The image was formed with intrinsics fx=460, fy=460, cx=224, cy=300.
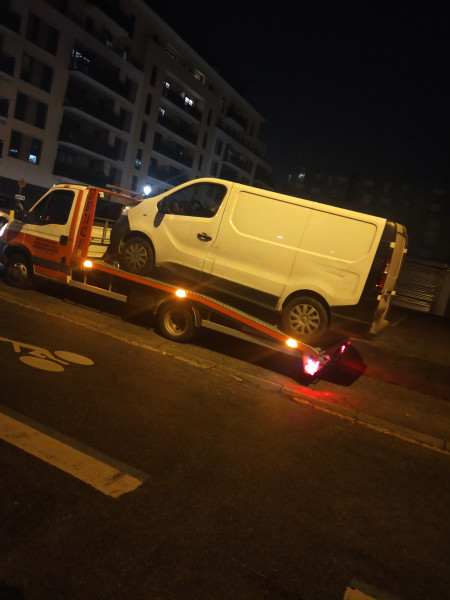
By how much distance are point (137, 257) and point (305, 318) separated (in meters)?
3.21

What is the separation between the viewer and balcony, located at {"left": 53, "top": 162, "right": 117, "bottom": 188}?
3403 cm

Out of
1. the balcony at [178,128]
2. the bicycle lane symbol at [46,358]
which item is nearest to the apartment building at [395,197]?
the balcony at [178,128]

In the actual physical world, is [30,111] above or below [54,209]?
above

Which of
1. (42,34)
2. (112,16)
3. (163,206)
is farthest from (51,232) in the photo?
(112,16)

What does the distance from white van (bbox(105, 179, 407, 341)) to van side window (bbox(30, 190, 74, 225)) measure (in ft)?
5.65

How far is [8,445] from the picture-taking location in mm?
3791

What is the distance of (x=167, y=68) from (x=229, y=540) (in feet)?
151

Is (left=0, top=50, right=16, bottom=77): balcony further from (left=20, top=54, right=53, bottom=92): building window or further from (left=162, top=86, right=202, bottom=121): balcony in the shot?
(left=162, top=86, right=202, bottom=121): balcony

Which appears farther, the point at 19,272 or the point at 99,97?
the point at 99,97

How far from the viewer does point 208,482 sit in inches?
152

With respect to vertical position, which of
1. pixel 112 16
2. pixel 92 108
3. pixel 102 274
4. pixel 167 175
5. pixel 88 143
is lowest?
pixel 102 274

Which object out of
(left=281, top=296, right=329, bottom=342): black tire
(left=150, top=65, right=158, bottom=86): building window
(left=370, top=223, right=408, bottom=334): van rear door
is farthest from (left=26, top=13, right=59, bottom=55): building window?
(left=370, top=223, right=408, bottom=334): van rear door

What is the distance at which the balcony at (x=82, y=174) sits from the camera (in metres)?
34.0

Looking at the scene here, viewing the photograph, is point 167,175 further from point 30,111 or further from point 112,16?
point 30,111
